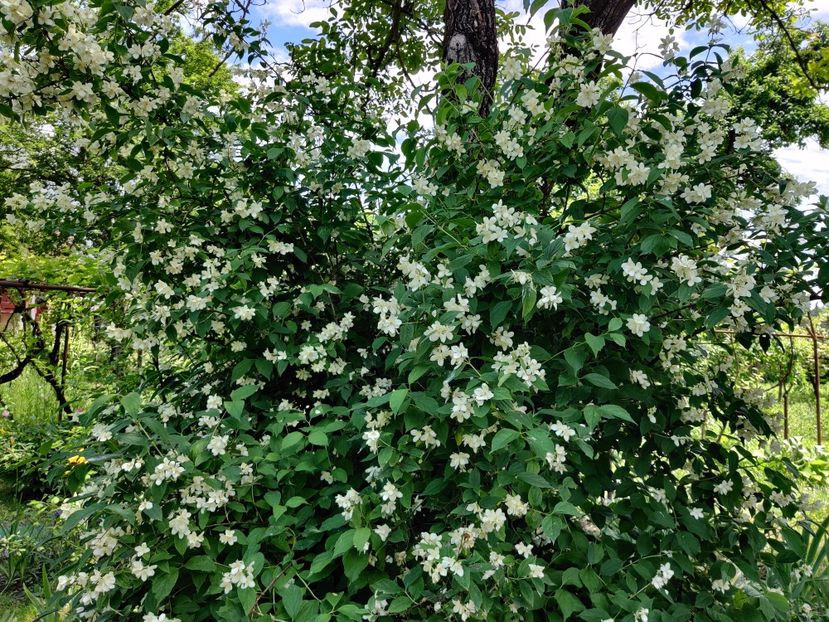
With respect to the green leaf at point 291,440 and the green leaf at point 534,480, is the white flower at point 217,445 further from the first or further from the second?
the green leaf at point 534,480

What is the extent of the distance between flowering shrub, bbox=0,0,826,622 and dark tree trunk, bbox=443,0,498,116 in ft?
2.33

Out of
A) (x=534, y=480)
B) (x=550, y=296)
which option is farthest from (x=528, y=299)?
(x=534, y=480)

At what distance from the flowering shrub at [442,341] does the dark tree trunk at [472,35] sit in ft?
2.33

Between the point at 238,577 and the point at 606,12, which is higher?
the point at 606,12

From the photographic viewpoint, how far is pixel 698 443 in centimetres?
176

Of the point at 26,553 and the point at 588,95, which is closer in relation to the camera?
the point at 588,95

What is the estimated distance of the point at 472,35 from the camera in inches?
107

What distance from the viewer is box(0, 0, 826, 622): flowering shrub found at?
1456 mm

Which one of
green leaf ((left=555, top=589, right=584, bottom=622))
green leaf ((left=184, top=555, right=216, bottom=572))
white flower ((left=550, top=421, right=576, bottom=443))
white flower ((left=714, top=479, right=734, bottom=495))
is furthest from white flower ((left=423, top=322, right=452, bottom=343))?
white flower ((left=714, top=479, right=734, bottom=495))

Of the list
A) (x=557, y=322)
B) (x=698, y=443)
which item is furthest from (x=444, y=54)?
(x=698, y=443)

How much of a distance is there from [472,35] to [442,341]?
189cm

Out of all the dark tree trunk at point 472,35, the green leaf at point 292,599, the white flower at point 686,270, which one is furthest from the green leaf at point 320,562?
the dark tree trunk at point 472,35

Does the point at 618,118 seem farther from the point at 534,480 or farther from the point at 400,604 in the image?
the point at 400,604

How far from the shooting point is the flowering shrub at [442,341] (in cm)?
146
